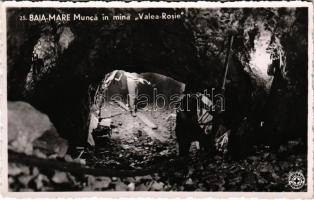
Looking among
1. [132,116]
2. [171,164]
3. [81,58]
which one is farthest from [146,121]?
[81,58]

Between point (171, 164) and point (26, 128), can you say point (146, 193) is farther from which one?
point (26, 128)

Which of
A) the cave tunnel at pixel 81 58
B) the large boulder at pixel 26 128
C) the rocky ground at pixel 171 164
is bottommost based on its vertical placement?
the rocky ground at pixel 171 164

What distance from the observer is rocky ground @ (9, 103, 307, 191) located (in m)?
1.33

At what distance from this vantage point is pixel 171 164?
52.8 inches

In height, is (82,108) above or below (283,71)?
below

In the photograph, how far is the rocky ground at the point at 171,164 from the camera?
133cm

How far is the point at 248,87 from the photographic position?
1340 mm

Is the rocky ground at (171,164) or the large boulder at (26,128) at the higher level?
the large boulder at (26,128)

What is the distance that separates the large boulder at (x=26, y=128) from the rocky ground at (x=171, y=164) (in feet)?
0.61

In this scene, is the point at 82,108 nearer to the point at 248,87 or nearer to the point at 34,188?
the point at 34,188

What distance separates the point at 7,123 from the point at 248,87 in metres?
0.81

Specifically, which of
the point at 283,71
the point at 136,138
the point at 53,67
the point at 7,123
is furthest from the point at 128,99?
the point at 283,71

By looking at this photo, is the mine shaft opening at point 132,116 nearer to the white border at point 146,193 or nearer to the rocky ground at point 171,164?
the rocky ground at point 171,164

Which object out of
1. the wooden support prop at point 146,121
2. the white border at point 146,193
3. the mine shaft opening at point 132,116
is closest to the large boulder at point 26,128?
the white border at point 146,193
